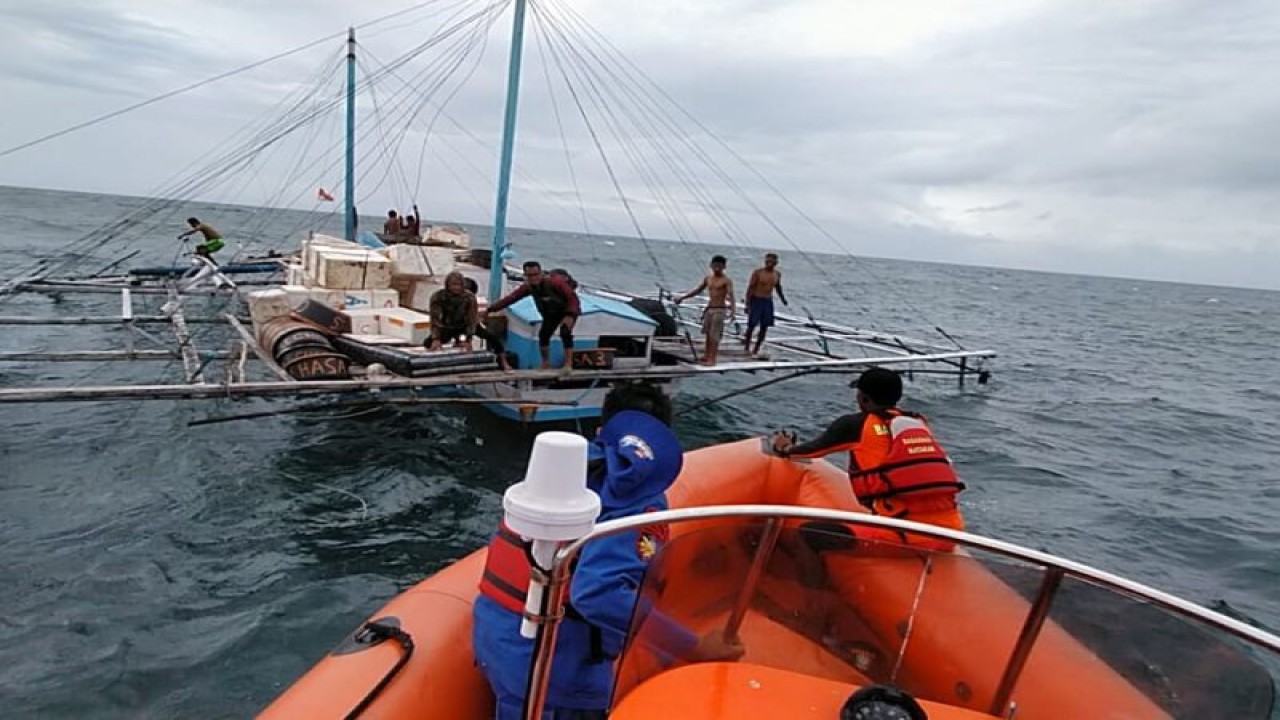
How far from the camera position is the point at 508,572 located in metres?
2.74

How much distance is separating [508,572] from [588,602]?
405mm

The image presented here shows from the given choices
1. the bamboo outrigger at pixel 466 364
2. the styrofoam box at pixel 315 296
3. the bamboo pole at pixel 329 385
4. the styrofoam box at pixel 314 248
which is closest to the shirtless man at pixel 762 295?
the bamboo outrigger at pixel 466 364

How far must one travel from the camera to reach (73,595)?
20.9ft

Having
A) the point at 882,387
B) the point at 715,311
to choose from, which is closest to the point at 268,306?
the point at 715,311

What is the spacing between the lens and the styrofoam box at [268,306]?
1085 cm

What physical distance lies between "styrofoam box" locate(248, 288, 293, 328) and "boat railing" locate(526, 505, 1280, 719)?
10058mm

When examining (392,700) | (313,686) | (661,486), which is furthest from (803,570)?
(313,686)

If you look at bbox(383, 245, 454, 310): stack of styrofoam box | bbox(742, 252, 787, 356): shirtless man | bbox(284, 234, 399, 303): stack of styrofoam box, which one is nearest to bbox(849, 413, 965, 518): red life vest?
bbox(742, 252, 787, 356): shirtless man

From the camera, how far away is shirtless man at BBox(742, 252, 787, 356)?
500 inches

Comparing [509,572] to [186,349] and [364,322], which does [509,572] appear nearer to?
[186,349]

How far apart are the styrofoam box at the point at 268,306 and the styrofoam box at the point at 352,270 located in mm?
1011

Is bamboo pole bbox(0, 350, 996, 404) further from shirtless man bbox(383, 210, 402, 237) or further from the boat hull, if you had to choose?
shirtless man bbox(383, 210, 402, 237)

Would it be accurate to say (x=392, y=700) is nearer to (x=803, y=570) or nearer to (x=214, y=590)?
(x=803, y=570)

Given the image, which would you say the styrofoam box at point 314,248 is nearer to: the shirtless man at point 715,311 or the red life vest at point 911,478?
the shirtless man at point 715,311
